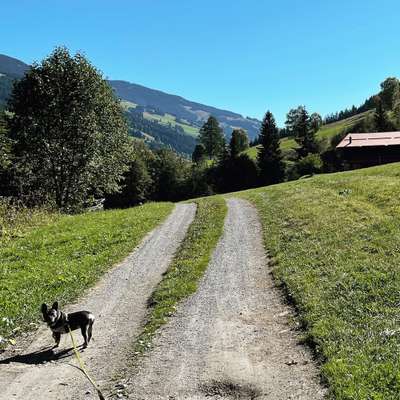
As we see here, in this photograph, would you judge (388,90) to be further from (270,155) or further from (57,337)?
(57,337)

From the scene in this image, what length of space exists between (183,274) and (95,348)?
23.6 ft

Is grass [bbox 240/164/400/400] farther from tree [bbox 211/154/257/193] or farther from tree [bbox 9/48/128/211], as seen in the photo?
tree [bbox 211/154/257/193]

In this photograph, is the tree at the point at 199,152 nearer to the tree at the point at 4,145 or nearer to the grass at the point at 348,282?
the tree at the point at 4,145

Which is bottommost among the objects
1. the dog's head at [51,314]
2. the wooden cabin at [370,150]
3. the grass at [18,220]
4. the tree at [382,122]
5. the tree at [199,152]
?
the dog's head at [51,314]

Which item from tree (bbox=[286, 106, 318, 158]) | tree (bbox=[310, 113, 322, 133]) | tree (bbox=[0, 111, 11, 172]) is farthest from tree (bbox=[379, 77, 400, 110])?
tree (bbox=[0, 111, 11, 172])

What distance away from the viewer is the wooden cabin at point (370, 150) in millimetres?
90250

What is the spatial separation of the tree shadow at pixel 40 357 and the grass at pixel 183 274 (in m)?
1.94

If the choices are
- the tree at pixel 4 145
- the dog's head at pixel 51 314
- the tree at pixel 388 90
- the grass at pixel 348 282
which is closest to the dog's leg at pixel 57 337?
the dog's head at pixel 51 314

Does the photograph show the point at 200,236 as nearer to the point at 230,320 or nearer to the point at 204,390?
the point at 230,320

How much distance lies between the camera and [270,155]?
104m

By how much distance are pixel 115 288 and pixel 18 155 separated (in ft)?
123

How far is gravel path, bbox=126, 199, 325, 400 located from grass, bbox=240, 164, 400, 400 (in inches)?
26.1

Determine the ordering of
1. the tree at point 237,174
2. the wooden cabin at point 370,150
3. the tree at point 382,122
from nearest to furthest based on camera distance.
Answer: the wooden cabin at point 370,150, the tree at point 237,174, the tree at point 382,122

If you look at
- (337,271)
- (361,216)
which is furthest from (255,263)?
(361,216)
